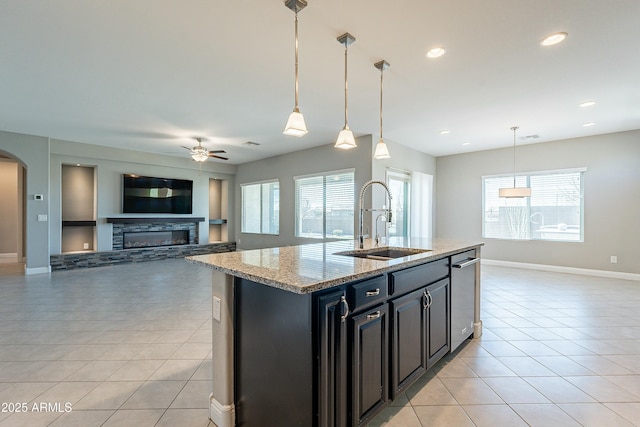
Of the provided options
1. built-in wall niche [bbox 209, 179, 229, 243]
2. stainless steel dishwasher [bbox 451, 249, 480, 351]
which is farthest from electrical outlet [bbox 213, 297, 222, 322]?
built-in wall niche [bbox 209, 179, 229, 243]

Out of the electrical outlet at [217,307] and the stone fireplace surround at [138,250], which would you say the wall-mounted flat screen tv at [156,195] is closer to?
the stone fireplace surround at [138,250]

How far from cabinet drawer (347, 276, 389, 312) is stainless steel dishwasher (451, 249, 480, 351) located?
1.04 metres

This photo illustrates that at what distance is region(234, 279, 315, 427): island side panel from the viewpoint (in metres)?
1.33

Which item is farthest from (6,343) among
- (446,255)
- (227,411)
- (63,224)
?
(63,224)

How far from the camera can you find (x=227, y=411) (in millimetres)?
1695

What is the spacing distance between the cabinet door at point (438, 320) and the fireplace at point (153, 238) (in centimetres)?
741

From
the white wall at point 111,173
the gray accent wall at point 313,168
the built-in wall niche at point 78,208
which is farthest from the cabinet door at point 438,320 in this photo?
the built-in wall niche at point 78,208

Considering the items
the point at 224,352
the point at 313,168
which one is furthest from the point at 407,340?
the point at 313,168

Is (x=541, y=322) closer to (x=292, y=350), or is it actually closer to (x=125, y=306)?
(x=292, y=350)

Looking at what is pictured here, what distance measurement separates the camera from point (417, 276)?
196cm

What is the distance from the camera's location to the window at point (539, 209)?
19.5ft

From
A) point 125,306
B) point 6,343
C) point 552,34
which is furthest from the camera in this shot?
point 125,306

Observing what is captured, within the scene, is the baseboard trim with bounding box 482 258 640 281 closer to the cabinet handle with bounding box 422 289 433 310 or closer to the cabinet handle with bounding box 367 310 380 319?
the cabinet handle with bounding box 422 289 433 310

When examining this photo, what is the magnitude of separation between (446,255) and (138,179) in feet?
24.1
